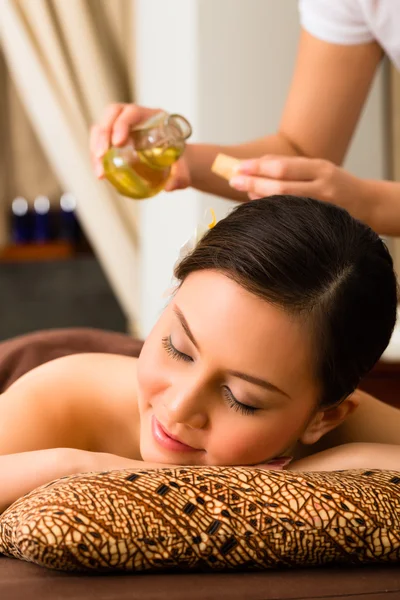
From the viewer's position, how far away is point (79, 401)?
1.46 metres

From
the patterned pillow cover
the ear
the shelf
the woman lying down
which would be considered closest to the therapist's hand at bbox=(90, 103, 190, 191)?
the woman lying down

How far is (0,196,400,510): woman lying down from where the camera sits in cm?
116

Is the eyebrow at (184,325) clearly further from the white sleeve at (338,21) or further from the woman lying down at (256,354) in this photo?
the white sleeve at (338,21)

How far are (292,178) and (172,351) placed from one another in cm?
42

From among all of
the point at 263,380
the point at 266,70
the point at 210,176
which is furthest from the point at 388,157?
the point at 263,380

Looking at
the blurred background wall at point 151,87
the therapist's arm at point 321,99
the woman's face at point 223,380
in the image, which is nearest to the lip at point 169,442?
the woman's face at point 223,380

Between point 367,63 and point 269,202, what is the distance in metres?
0.83

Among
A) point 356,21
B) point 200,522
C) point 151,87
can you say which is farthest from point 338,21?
point 151,87

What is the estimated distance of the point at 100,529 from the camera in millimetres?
843

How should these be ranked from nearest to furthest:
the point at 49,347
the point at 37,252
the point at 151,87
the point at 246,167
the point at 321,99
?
the point at 246,167, the point at 49,347, the point at 321,99, the point at 151,87, the point at 37,252

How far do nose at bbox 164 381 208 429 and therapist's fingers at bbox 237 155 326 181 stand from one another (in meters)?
0.46

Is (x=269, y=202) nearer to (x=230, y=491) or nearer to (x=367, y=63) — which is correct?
(x=230, y=491)

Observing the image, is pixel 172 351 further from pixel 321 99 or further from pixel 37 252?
pixel 37 252

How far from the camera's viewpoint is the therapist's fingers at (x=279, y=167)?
1.47 meters
